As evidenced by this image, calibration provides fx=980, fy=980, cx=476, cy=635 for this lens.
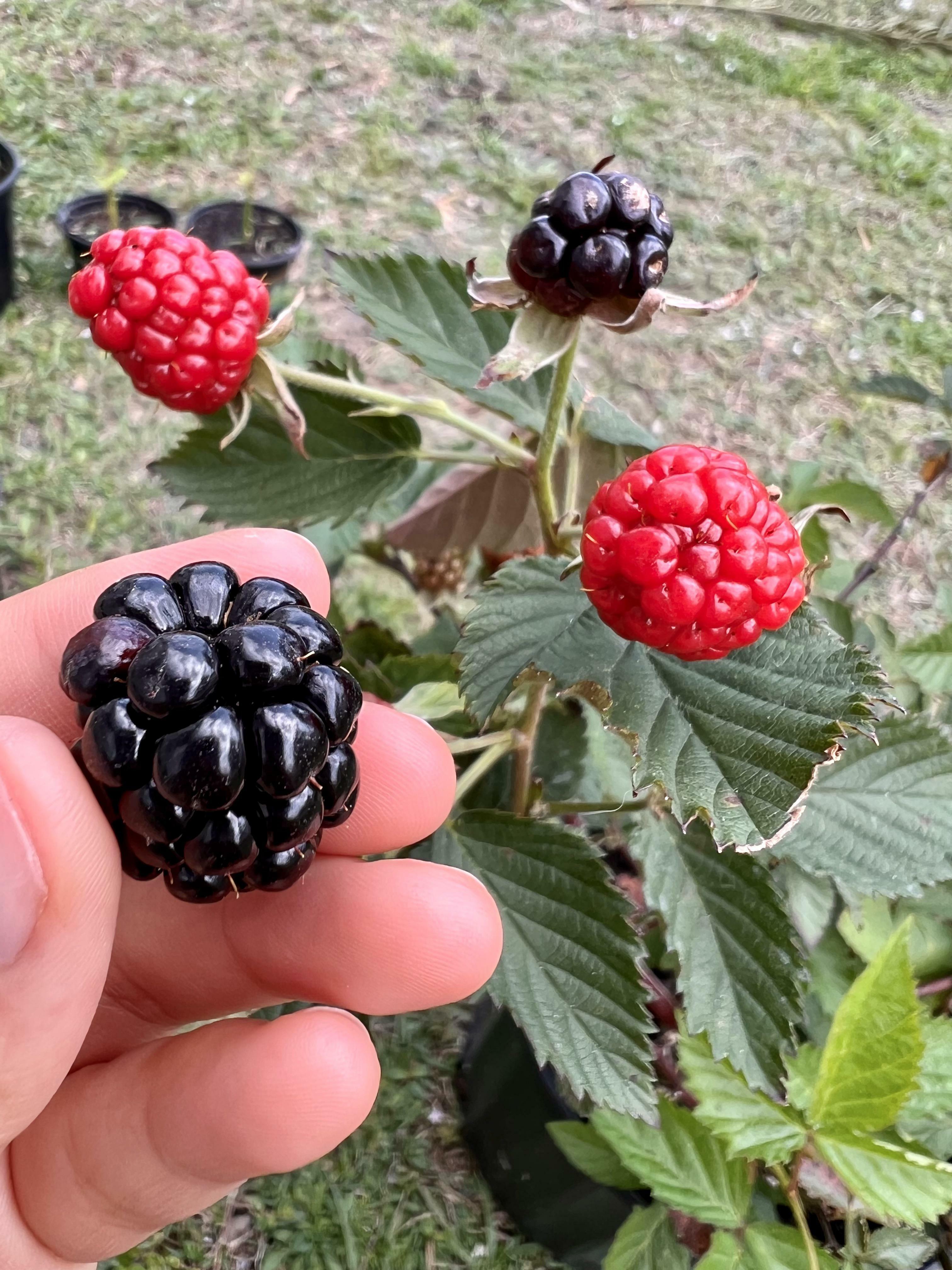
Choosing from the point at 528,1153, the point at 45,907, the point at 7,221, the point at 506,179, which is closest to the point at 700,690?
the point at 45,907

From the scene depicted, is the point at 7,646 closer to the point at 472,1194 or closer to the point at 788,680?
the point at 788,680

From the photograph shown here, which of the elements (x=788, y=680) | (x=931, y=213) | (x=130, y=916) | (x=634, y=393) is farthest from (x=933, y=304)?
(x=130, y=916)

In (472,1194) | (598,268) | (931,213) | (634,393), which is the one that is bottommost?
(472,1194)

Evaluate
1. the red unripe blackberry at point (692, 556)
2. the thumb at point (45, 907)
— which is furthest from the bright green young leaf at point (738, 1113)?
the thumb at point (45, 907)

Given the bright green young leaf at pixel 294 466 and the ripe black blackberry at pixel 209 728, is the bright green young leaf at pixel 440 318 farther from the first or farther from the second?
the ripe black blackberry at pixel 209 728

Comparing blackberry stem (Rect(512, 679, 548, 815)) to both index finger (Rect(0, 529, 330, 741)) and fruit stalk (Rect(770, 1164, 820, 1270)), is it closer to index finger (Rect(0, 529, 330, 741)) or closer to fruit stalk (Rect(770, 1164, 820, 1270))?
index finger (Rect(0, 529, 330, 741))

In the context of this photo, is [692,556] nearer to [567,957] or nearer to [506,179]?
[567,957]

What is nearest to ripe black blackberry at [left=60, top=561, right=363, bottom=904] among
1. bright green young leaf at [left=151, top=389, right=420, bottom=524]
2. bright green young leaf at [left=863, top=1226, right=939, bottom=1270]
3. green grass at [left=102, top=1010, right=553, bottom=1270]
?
bright green young leaf at [left=151, top=389, right=420, bottom=524]
